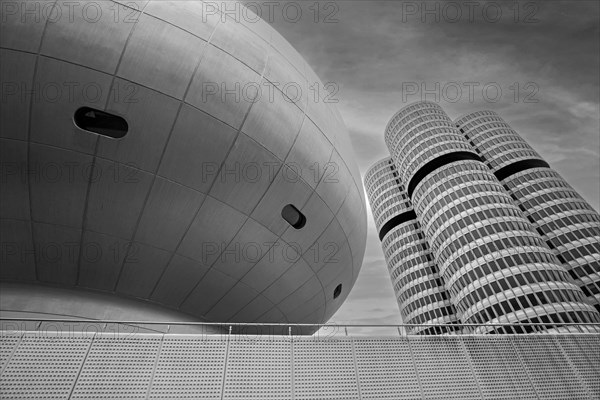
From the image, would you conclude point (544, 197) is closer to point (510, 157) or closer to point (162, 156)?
point (510, 157)

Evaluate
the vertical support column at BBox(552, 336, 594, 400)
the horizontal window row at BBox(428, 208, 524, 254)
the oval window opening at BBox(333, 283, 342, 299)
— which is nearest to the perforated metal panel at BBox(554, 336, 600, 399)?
the vertical support column at BBox(552, 336, 594, 400)

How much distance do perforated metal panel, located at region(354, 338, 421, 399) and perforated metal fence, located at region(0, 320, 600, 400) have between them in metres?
0.03

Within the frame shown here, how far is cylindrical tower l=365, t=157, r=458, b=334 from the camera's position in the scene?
75.6m

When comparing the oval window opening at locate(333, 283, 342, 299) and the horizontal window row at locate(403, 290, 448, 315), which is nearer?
the oval window opening at locate(333, 283, 342, 299)

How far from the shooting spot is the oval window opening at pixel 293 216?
11.8 m

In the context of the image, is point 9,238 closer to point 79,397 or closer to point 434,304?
point 79,397

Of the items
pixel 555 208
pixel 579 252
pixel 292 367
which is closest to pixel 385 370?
pixel 292 367

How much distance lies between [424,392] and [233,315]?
24.7ft

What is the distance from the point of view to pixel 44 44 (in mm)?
8289

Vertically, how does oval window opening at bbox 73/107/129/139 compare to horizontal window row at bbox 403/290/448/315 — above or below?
below

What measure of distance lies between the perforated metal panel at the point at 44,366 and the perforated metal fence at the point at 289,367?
21 mm

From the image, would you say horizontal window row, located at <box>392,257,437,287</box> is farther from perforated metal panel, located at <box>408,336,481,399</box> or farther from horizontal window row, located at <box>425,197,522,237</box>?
perforated metal panel, located at <box>408,336,481,399</box>

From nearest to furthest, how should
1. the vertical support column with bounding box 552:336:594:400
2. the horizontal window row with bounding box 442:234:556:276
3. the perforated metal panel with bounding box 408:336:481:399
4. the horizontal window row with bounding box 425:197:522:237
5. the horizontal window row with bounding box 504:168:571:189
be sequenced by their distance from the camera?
the perforated metal panel with bounding box 408:336:481:399 → the vertical support column with bounding box 552:336:594:400 → the horizontal window row with bounding box 442:234:556:276 → the horizontal window row with bounding box 425:197:522:237 → the horizontal window row with bounding box 504:168:571:189

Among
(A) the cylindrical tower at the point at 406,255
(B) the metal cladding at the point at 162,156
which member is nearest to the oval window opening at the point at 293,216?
(B) the metal cladding at the point at 162,156
